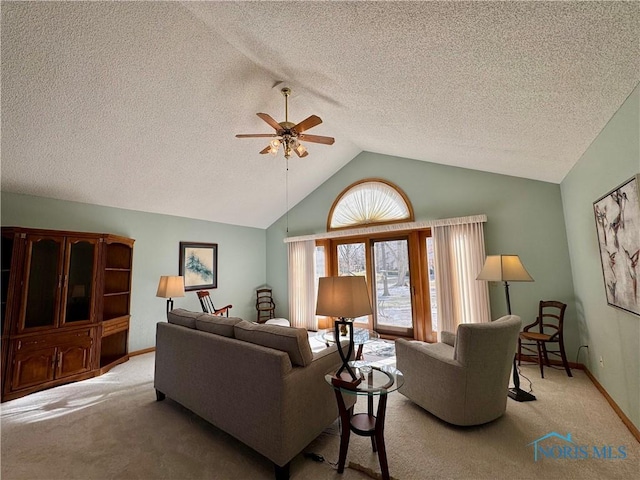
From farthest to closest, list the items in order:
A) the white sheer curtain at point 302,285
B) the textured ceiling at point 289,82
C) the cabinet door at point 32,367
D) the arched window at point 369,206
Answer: the white sheer curtain at point 302,285
the arched window at point 369,206
the cabinet door at point 32,367
the textured ceiling at point 289,82

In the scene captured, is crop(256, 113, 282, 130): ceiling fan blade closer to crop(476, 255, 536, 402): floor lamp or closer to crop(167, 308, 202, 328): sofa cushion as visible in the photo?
crop(167, 308, 202, 328): sofa cushion

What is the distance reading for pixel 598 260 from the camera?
8.26ft

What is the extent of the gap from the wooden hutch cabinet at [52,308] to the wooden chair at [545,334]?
5522mm

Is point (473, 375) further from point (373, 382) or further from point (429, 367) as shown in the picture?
point (373, 382)

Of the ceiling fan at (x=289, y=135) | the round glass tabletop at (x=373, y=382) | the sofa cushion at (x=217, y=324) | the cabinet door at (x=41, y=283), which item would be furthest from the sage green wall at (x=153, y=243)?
the round glass tabletop at (x=373, y=382)

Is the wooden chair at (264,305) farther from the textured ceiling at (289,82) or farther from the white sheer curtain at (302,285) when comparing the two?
the textured ceiling at (289,82)

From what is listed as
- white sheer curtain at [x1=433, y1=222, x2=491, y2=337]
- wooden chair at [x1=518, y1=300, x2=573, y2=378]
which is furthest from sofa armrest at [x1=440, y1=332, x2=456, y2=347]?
white sheer curtain at [x1=433, y1=222, x2=491, y2=337]

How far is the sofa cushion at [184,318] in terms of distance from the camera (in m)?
2.58

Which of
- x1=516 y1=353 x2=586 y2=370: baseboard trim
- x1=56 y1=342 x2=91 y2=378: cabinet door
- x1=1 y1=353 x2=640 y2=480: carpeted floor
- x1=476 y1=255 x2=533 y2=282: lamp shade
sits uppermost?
x1=476 y1=255 x2=533 y2=282: lamp shade

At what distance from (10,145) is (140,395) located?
295 centimetres

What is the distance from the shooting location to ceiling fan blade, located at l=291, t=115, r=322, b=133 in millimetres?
2604

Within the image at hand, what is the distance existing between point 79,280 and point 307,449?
3.55 meters

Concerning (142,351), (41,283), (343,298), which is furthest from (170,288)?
(343,298)

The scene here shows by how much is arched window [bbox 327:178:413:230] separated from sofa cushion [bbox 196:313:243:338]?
3475 mm
